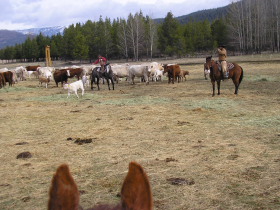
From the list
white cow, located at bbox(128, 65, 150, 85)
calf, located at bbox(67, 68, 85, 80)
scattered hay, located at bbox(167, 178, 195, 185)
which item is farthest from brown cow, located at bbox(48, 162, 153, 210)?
calf, located at bbox(67, 68, 85, 80)

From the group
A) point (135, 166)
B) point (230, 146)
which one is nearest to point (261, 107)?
point (230, 146)

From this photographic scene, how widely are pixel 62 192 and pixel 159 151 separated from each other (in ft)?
17.8

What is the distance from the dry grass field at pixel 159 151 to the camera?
4.43m

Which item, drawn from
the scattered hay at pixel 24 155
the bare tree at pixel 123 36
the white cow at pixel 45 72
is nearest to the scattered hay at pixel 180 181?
the scattered hay at pixel 24 155

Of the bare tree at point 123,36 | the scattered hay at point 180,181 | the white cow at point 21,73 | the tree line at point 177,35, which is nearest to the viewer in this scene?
the scattered hay at point 180,181

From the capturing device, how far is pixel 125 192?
1029 mm

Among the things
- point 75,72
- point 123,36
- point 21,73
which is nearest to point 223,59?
point 75,72

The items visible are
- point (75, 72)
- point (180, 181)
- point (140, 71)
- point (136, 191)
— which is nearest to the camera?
point (136, 191)

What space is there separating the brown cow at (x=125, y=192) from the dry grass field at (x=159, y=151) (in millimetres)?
3217

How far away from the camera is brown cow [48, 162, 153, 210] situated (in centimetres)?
100

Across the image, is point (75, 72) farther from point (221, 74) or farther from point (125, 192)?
point (125, 192)

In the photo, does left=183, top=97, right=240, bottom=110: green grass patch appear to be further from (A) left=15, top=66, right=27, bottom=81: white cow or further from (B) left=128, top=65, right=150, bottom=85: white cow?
(A) left=15, top=66, right=27, bottom=81: white cow

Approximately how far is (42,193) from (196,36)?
207 feet

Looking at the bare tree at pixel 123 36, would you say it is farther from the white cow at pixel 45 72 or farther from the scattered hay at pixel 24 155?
the scattered hay at pixel 24 155
